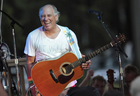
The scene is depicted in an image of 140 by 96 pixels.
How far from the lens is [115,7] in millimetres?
12570

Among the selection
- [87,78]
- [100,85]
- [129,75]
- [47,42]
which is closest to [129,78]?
[129,75]

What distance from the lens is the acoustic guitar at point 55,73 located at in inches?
119

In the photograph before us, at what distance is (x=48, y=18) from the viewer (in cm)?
324

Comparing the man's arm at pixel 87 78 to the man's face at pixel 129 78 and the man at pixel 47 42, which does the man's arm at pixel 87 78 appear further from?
the man's face at pixel 129 78

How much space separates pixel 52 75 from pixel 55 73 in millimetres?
53

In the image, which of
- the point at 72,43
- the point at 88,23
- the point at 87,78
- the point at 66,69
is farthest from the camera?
the point at 88,23

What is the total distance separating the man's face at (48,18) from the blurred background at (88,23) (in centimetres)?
794

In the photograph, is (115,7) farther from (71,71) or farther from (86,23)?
(71,71)

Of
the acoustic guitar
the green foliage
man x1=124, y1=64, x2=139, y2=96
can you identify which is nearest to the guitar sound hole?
the acoustic guitar

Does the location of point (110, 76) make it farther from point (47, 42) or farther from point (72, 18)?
point (72, 18)

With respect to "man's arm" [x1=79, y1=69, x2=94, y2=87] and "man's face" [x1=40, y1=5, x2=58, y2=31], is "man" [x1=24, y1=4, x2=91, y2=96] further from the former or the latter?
"man's arm" [x1=79, y1=69, x2=94, y2=87]

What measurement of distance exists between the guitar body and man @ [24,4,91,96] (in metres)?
0.11

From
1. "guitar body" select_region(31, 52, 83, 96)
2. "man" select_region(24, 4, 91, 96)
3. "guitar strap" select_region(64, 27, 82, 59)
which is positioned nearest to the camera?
"guitar body" select_region(31, 52, 83, 96)

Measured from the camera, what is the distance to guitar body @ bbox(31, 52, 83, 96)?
3.03m
